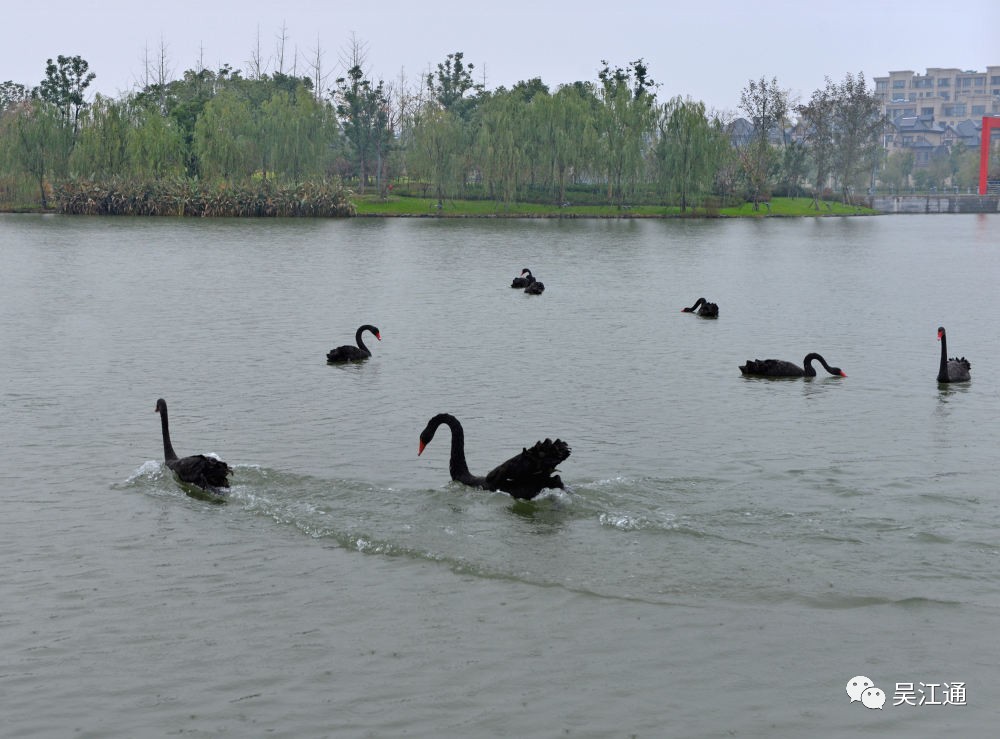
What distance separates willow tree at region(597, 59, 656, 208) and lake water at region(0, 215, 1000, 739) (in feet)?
201

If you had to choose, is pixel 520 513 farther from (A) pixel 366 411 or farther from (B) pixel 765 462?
(A) pixel 366 411

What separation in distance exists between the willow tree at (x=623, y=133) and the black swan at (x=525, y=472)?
74.3m

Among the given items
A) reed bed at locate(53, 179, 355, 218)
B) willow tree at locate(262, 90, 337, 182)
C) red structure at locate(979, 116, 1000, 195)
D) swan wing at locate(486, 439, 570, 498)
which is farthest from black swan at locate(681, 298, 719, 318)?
red structure at locate(979, 116, 1000, 195)

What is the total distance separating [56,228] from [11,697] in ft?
194

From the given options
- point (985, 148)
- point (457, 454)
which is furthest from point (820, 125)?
point (457, 454)

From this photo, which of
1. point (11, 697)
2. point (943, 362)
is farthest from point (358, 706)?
point (943, 362)

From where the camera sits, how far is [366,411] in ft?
51.9

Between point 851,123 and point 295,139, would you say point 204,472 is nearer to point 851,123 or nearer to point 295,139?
point 295,139

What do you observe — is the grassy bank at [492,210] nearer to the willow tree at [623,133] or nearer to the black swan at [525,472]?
the willow tree at [623,133]

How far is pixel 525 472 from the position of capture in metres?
11.1

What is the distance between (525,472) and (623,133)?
257 feet

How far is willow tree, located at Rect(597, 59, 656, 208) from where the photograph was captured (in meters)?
84.0

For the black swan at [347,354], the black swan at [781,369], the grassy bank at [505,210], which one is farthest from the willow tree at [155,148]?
the black swan at [781,369]

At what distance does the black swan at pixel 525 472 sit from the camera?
10953 mm
